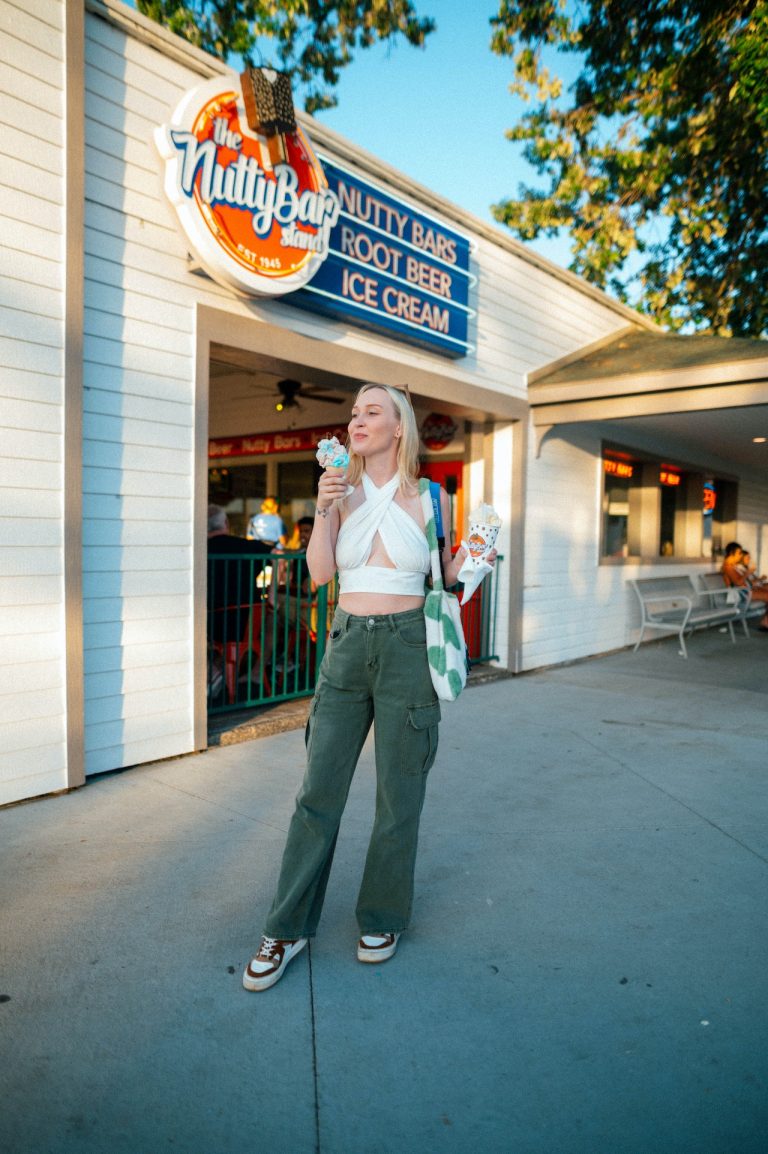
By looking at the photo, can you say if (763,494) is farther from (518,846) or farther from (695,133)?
(518,846)

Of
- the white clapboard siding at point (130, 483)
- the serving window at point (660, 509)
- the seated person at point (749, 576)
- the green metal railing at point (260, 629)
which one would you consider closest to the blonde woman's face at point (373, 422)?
the white clapboard siding at point (130, 483)

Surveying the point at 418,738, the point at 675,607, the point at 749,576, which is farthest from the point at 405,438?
the point at 749,576

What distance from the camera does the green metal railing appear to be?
5.73 meters

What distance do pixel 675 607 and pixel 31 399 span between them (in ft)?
33.1

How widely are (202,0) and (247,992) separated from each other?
16853 mm

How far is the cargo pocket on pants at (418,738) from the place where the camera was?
8.21ft

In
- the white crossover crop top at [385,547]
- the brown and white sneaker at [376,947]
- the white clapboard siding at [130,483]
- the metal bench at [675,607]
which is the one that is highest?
the white clapboard siding at [130,483]

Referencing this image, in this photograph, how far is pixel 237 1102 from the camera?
1.92 m

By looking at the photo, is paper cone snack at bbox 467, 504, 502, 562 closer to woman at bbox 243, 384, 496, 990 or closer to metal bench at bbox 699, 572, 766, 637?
woman at bbox 243, 384, 496, 990

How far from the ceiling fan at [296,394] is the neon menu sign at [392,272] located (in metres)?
2.58

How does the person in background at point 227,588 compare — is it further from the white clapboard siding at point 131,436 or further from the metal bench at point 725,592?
the metal bench at point 725,592

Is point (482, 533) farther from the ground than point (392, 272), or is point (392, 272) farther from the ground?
point (392, 272)

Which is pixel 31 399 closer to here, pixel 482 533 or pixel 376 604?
pixel 376 604

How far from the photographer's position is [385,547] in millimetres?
2578
